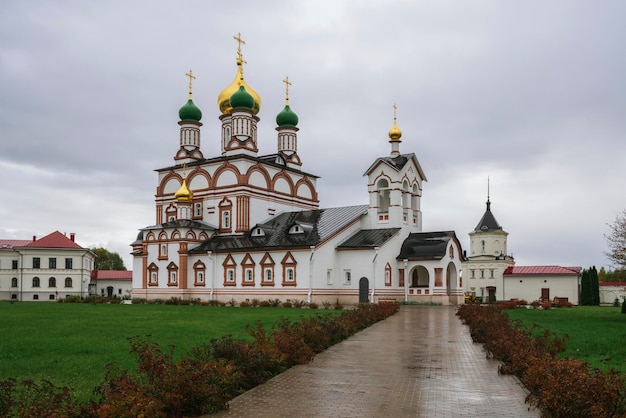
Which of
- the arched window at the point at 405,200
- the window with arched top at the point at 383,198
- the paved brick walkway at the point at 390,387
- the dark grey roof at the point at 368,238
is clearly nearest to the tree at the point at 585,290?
the arched window at the point at 405,200

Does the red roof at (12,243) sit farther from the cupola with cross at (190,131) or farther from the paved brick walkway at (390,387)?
the paved brick walkway at (390,387)

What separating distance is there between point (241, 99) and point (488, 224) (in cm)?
2883

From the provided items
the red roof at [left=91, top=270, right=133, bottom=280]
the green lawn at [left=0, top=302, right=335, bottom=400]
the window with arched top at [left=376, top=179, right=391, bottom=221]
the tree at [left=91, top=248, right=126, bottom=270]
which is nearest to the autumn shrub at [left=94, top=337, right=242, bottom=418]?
the green lawn at [left=0, top=302, right=335, bottom=400]

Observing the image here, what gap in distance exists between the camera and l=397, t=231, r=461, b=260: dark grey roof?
120 feet

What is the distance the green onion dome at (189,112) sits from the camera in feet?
162

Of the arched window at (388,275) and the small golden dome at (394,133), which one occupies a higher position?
the small golden dome at (394,133)

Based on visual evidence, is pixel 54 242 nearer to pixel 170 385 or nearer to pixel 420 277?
pixel 420 277

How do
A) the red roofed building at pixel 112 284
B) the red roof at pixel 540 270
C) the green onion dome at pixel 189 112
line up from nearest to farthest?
1. the green onion dome at pixel 189 112
2. the red roof at pixel 540 270
3. the red roofed building at pixel 112 284

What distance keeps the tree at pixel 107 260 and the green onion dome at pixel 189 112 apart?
51.9 meters

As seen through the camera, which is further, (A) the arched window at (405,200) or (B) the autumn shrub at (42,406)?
(A) the arched window at (405,200)

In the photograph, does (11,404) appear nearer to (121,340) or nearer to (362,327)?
(121,340)

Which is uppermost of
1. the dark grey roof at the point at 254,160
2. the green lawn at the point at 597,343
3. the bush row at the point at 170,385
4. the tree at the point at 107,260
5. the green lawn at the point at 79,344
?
the dark grey roof at the point at 254,160

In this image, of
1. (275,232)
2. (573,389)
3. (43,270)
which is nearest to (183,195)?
(275,232)

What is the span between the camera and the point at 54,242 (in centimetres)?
5622
